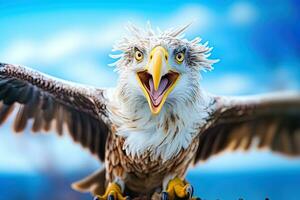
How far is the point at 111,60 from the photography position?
1.91 m

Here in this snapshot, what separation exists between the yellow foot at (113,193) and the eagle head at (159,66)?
0.27 m

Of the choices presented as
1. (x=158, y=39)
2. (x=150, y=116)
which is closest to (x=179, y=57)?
(x=158, y=39)

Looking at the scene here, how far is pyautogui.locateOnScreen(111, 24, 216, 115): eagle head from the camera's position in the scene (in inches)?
69.6

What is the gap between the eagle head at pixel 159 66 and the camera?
1.77 m

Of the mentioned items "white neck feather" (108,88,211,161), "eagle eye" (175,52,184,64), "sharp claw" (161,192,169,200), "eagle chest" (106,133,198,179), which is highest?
"eagle eye" (175,52,184,64)

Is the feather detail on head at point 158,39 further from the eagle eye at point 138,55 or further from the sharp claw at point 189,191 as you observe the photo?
the sharp claw at point 189,191

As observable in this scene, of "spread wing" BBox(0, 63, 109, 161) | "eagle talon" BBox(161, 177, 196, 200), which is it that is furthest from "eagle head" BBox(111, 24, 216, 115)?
"eagle talon" BBox(161, 177, 196, 200)

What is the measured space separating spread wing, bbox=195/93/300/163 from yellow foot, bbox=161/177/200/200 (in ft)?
0.31

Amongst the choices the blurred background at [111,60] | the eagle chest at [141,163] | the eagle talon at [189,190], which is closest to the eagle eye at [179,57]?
the blurred background at [111,60]

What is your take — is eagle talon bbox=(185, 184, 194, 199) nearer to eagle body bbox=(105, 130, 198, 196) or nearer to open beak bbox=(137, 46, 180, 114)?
eagle body bbox=(105, 130, 198, 196)

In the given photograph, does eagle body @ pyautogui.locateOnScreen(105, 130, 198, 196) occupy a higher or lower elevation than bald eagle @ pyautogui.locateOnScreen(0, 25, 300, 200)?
lower

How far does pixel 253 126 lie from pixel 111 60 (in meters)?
0.48

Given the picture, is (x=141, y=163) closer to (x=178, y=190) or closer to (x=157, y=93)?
(x=178, y=190)

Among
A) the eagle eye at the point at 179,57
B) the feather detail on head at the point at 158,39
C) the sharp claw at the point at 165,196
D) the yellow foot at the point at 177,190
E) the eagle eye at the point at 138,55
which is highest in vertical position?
the feather detail on head at the point at 158,39
